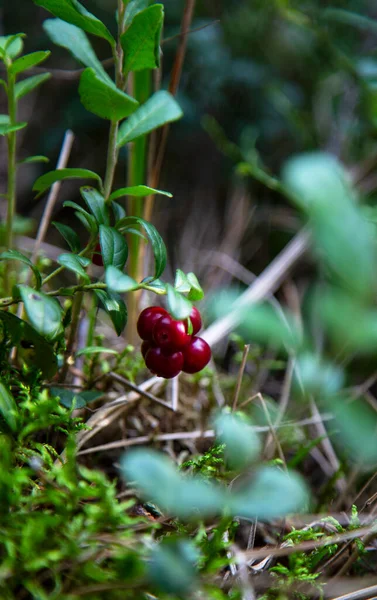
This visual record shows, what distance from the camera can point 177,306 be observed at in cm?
79

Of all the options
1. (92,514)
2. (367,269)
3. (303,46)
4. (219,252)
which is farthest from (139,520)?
(303,46)

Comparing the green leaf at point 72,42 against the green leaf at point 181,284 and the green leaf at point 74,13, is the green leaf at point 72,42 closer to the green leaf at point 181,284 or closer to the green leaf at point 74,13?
the green leaf at point 74,13

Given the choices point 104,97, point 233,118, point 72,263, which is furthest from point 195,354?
point 233,118

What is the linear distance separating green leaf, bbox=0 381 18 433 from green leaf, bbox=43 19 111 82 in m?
0.59

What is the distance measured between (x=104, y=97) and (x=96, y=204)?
0.19 m

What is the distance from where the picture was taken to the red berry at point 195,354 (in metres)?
0.96

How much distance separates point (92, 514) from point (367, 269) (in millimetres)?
497

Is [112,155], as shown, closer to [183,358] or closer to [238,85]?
[183,358]

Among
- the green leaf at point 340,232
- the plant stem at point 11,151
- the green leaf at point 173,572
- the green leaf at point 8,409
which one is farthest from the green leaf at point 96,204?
the green leaf at point 173,572

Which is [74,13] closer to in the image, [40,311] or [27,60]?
[27,60]

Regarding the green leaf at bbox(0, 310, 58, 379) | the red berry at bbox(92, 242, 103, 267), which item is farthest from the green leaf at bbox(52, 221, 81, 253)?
the green leaf at bbox(0, 310, 58, 379)

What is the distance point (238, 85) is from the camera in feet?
8.35

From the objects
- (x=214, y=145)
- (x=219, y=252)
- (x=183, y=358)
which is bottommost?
(x=219, y=252)

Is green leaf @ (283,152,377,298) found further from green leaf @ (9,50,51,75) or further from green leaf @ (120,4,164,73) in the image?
green leaf @ (9,50,51,75)
